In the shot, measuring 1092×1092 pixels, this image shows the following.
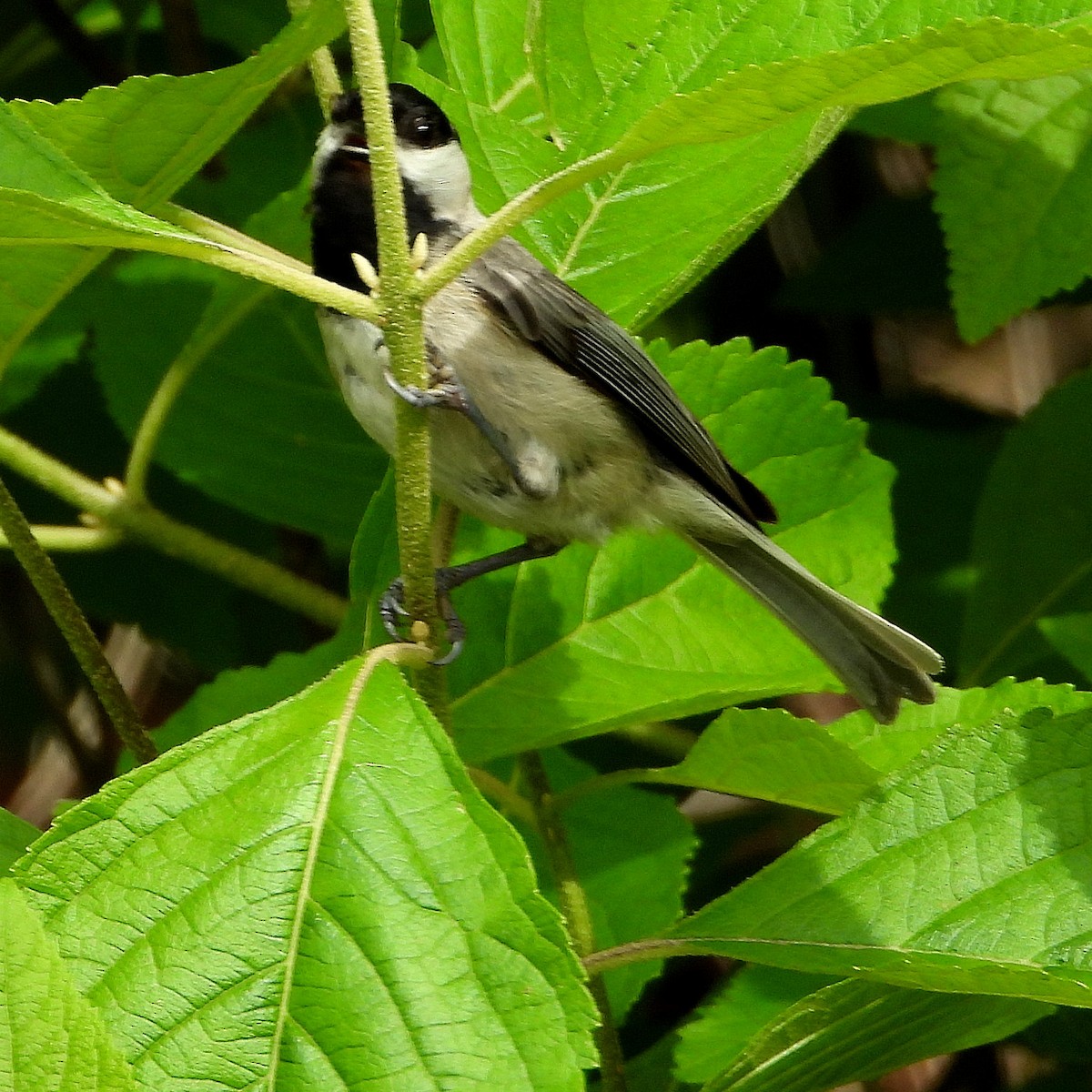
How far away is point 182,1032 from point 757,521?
1.23m

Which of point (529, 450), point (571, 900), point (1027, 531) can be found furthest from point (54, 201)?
point (1027, 531)

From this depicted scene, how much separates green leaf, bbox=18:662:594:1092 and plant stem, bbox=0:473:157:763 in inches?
12.4

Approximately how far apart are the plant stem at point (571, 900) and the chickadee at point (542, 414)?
0.30 metres

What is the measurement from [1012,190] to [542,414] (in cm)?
70

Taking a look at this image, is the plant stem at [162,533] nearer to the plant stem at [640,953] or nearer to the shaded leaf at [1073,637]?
the plant stem at [640,953]

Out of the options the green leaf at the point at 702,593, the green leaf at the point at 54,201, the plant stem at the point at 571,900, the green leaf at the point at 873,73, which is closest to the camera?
the green leaf at the point at 873,73

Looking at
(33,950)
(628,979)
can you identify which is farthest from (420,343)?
(628,979)

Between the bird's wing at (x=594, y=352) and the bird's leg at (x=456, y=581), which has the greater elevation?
the bird's wing at (x=594, y=352)

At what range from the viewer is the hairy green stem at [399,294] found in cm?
104

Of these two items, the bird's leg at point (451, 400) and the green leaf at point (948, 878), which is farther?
the green leaf at point (948, 878)

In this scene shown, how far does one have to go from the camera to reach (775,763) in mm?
1561

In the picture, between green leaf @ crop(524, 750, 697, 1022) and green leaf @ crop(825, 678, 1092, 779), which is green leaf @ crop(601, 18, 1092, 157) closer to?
green leaf @ crop(825, 678, 1092, 779)


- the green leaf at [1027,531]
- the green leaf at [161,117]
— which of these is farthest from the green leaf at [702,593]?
the green leaf at [1027,531]

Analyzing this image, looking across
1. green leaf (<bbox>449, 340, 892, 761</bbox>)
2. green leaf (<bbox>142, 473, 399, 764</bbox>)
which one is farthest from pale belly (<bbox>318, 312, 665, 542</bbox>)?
green leaf (<bbox>142, 473, 399, 764</bbox>)
